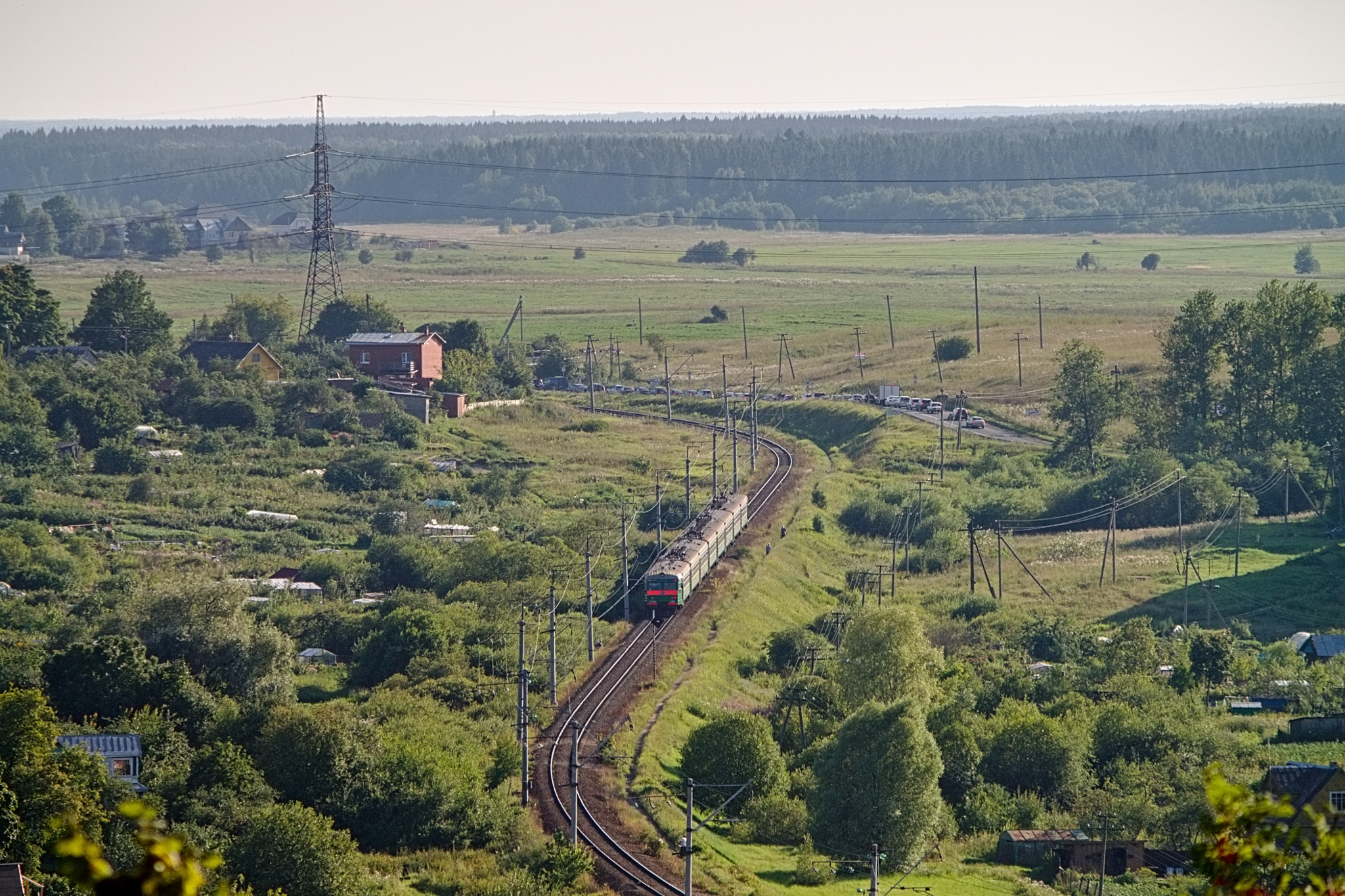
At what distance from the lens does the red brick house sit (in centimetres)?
9062

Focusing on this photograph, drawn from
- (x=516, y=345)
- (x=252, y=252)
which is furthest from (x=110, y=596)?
(x=252, y=252)

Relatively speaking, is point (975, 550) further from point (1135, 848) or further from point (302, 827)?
point (302, 827)

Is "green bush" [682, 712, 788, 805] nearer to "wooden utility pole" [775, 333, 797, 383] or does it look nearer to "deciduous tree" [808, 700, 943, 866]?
"deciduous tree" [808, 700, 943, 866]

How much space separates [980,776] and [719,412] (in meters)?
53.1

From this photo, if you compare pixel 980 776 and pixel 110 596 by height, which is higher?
pixel 110 596

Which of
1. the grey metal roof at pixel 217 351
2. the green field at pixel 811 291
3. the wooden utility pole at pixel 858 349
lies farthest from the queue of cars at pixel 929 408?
the grey metal roof at pixel 217 351

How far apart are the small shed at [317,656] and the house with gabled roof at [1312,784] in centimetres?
2383

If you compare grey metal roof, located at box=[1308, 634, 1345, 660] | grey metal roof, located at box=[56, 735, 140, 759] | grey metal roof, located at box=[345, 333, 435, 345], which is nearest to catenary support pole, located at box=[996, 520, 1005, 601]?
grey metal roof, located at box=[1308, 634, 1345, 660]

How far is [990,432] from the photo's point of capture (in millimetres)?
83750

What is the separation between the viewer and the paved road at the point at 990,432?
81.0 m

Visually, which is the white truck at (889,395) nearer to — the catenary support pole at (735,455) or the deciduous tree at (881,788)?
the catenary support pole at (735,455)

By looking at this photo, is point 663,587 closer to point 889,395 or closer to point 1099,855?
point 1099,855

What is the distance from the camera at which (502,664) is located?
4288cm

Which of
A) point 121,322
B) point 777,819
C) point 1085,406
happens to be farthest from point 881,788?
point 121,322
